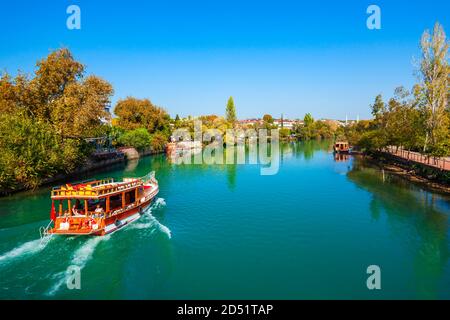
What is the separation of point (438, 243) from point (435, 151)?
19006mm

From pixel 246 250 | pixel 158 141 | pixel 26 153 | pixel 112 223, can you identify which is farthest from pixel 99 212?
pixel 158 141

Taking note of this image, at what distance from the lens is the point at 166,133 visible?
8262 cm

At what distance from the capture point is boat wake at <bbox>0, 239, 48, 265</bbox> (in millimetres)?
15961

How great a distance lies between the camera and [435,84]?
121ft

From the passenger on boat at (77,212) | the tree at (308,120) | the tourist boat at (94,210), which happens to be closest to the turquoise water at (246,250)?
the tourist boat at (94,210)

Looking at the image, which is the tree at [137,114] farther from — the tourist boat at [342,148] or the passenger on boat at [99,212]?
the passenger on boat at [99,212]

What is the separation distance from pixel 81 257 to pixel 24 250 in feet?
11.2

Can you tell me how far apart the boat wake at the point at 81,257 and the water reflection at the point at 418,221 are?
1501cm

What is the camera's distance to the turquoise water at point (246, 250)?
523 inches

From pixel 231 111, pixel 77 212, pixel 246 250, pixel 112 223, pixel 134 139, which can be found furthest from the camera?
pixel 231 111

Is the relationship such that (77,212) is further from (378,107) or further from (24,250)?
(378,107)

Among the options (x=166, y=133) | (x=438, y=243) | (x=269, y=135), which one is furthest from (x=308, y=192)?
(x=269, y=135)

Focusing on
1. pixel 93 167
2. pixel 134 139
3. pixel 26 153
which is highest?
pixel 134 139
